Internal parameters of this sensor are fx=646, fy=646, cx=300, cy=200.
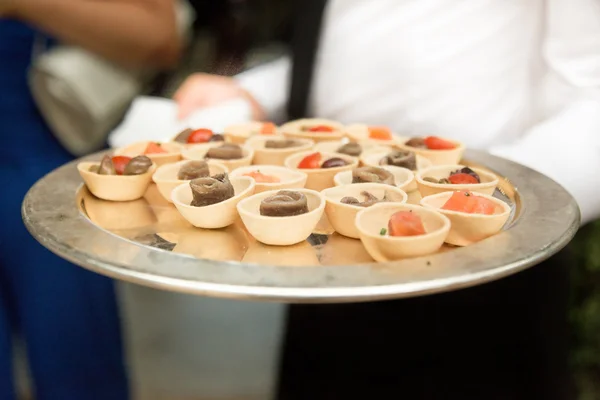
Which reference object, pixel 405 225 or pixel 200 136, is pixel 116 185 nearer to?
pixel 200 136

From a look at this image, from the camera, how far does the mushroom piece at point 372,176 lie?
3.41 ft

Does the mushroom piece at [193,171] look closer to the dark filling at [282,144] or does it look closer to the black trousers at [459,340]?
the dark filling at [282,144]

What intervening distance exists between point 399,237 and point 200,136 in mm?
614

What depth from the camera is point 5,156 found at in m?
1.68

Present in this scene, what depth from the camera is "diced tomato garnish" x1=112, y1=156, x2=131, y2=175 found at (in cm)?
110

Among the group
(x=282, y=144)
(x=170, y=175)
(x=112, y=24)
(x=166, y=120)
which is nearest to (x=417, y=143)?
(x=282, y=144)

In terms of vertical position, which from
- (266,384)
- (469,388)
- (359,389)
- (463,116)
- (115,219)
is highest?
(463,116)

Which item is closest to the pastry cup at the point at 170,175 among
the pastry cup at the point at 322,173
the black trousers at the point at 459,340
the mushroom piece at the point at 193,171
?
the mushroom piece at the point at 193,171

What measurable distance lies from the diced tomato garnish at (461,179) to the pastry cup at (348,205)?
11cm

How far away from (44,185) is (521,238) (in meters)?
0.75

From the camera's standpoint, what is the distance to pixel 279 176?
1.11 meters

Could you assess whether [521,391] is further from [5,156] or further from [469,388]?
[5,156]

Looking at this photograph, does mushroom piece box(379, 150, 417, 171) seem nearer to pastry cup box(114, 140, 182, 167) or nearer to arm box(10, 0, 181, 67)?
pastry cup box(114, 140, 182, 167)

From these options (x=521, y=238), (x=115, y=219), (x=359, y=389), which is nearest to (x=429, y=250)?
(x=521, y=238)
